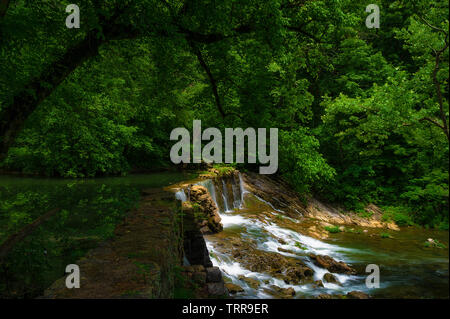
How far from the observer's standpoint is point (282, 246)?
371 inches

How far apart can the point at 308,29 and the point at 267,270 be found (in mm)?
6036

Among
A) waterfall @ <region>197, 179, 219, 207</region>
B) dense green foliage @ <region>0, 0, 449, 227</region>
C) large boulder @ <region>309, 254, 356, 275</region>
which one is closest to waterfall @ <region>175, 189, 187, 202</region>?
waterfall @ <region>197, 179, 219, 207</region>

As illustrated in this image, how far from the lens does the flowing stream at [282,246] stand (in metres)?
6.10

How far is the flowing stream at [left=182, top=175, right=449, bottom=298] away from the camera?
6102 millimetres

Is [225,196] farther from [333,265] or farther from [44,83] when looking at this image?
[44,83]

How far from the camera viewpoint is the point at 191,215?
24.5ft

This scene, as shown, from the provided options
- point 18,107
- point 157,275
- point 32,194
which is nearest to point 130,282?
point 157,275

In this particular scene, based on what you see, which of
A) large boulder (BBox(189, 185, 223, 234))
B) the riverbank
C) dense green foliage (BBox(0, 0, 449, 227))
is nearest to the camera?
dense green foliage (BBox(0, 0, 449, 227))

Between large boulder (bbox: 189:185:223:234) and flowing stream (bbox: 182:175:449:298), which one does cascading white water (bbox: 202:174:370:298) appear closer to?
flowing stream (bbox: 182:175:449:298)

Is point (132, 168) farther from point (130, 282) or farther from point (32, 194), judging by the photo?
point (130, 282)

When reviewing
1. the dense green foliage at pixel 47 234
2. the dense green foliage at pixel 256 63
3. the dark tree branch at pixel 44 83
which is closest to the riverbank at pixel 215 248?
the dense green foliage at pixel 47 234

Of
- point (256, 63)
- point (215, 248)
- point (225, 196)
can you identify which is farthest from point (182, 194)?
point (256, 63)

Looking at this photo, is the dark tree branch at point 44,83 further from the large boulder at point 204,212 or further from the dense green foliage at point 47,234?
the large boulder at point 204,212

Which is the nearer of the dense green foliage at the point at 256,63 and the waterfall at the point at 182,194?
the dense green foliage at the point at 256,63
